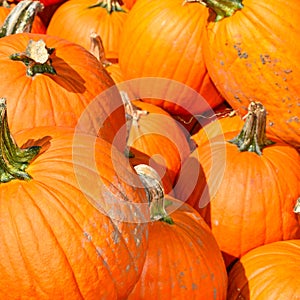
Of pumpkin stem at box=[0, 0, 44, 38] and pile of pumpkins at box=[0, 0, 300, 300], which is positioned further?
pumpkin stem at box=[0, 0, 44, 38]

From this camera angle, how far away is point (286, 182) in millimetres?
2379

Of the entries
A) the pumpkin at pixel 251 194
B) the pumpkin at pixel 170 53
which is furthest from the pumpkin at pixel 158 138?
the pumpkin at pixel 251 194

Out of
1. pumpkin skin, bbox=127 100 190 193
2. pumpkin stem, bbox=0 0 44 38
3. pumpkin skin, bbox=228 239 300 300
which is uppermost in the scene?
pumpkin stem, bbox=0 0 44 38

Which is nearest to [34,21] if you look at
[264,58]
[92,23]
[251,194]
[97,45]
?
[92,23]

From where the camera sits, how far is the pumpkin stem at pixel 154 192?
182cm

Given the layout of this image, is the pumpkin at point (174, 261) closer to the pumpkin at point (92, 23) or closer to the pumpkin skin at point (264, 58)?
the pumpkin skin at point (264, 58)

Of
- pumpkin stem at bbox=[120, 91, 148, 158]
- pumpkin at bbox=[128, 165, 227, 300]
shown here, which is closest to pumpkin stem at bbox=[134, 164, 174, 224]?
pumpkin at bbox=[128, 165, 227, 300]

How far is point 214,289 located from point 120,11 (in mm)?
2058

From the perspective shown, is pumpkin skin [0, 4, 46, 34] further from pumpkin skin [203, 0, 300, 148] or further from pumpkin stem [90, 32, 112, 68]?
pumpkin skin [203, 0, 300, 148]

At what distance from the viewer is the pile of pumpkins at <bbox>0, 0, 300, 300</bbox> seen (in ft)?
4.89

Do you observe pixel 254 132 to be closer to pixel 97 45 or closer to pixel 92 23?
pixel 97 45

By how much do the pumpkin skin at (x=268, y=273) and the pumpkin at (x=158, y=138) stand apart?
1.52 feet

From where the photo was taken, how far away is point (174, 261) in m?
1.93

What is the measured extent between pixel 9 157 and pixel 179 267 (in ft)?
2.34
